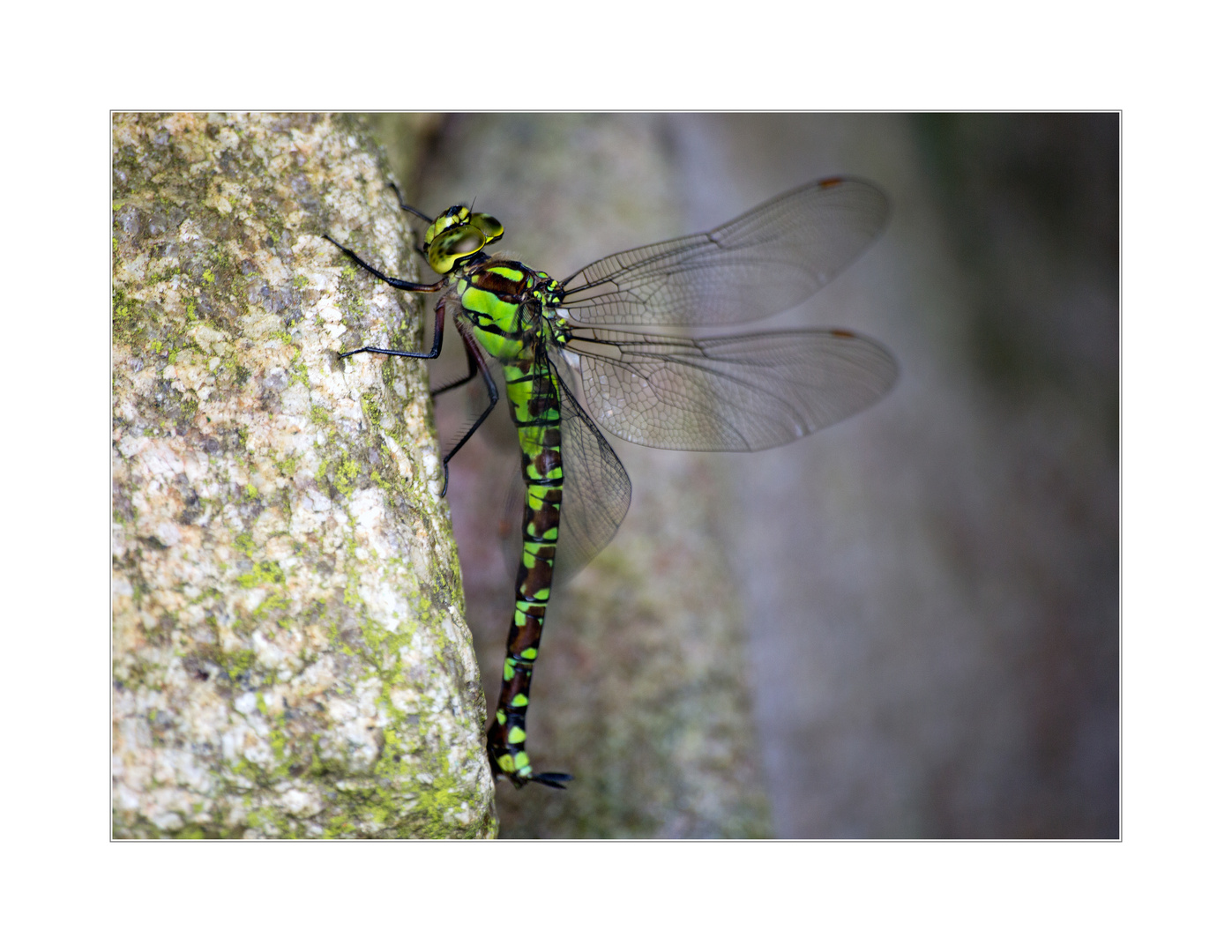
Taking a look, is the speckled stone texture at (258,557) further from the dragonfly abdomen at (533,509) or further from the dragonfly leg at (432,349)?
the dragonfly abdomen at (533,509)

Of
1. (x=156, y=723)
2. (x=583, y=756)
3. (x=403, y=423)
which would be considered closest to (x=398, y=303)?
(x=403, y=423)

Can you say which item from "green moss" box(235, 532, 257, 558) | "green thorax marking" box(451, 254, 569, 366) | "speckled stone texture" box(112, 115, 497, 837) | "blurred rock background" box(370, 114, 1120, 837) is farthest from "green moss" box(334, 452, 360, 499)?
"blurred rock background" box(370, 114, 1120, 837)

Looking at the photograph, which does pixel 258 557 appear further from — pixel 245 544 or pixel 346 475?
pixel 346 475

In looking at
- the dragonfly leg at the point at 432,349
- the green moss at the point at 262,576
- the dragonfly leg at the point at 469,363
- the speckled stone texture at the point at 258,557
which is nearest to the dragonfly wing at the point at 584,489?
the dragonfly leg at the point at 469,363

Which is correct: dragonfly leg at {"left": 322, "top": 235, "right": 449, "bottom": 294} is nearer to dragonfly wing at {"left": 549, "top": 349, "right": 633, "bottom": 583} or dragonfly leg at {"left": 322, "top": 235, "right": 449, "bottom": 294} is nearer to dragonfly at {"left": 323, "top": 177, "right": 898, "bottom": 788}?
dragonfly at {"left": 323, "top": 177, "right": 898, "bottom": 788}

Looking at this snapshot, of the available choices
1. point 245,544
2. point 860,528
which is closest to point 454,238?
point 245,544

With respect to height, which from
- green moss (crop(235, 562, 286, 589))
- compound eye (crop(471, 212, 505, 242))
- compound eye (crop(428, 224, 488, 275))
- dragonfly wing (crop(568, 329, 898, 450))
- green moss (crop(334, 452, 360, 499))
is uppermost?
compound eye (crop(471, 212, 505, 242))

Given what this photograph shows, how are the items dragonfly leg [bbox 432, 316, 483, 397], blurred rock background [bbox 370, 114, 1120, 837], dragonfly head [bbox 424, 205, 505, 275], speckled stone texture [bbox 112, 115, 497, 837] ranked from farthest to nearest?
blurred rock background [bbox 370, 114, 1120, 837] → dragonfly leg [bbox 432, 316, 483, 397] → dragonfly head [bbox 424, 205, 505, 275] → speckled stone texture [bbox 112, 115, 497, 837]
